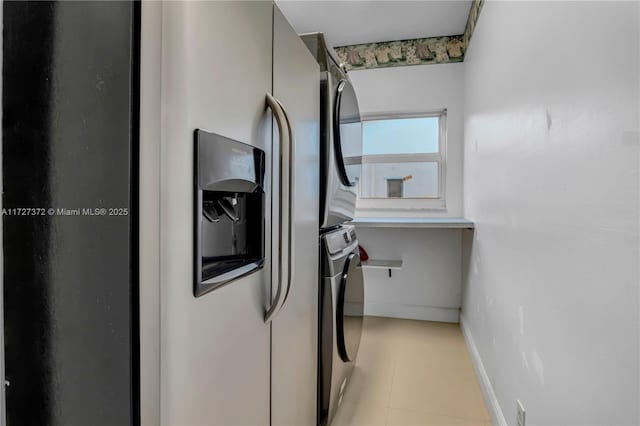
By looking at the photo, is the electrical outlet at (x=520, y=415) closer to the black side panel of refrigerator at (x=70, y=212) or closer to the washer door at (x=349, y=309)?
the washer door at (x=349, y=309)

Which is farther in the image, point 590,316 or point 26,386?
point 590,316

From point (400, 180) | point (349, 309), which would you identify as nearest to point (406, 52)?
point (400, 180)

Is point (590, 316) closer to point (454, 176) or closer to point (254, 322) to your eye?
point (254, 322)

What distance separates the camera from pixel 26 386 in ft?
2.15

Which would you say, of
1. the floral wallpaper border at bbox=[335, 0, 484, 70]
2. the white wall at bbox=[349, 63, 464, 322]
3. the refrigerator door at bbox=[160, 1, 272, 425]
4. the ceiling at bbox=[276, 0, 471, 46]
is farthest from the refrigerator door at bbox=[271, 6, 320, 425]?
the floral wallpaper border at bbox=[335, 0, 484, 70]

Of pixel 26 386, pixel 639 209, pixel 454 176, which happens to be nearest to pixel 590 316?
pixel 639 209

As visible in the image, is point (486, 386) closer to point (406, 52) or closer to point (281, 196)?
point (281, 196)

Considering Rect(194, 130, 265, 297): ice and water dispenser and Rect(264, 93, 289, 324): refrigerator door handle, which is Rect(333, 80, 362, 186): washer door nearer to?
Rect(264, 93, 289, 324): refrigerator door handle

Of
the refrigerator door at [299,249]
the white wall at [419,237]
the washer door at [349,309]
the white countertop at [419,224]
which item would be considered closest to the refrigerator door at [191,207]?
the refrigerator door at [299,249]

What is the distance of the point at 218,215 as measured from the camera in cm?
80

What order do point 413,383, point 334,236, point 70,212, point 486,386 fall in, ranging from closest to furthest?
1. point 70,212
2. point 334,236
3. point 486,386
4. point 413,383

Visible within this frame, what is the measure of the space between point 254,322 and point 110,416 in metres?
0.35

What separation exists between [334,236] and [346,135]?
0.50 metres

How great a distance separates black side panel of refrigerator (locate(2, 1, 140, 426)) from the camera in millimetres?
599
